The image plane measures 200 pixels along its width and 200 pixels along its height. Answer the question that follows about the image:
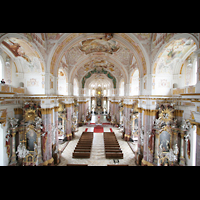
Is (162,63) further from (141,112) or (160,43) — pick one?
(141,112)

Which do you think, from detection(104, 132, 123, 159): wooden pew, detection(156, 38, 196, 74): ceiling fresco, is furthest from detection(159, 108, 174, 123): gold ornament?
detection(104, 132, 123, 159): wooden pew

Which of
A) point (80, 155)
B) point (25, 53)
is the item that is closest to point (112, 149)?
point (80, 155)

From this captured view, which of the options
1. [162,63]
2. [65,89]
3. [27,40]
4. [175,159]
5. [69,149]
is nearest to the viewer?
[27,40]

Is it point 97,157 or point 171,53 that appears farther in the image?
point 97,157

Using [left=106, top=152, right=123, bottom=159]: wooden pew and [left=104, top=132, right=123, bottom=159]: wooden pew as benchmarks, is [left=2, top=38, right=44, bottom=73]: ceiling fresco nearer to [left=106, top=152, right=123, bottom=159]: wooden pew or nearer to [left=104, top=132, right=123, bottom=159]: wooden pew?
[left=106, top=152, right=123, bottom=159]: wooden pew

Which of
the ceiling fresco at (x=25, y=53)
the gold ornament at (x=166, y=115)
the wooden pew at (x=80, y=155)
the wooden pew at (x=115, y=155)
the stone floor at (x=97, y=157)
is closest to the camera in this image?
the ceiling fresco at (x=25, y=53)

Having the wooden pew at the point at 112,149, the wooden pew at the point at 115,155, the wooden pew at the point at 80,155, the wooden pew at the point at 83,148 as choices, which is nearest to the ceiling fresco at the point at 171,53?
the wooden pew at the point at 115,155

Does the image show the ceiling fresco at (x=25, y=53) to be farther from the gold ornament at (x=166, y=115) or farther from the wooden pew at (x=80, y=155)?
the gold ornament at (x=166, y=115)

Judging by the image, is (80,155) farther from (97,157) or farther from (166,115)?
(166,115)

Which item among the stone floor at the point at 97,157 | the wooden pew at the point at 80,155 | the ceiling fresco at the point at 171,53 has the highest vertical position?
the ceiling fresco at the point at 171,53

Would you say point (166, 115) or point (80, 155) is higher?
point (166, 115)
